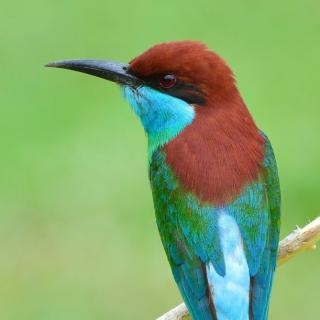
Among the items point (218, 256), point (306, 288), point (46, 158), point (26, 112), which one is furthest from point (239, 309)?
point (26, 112)

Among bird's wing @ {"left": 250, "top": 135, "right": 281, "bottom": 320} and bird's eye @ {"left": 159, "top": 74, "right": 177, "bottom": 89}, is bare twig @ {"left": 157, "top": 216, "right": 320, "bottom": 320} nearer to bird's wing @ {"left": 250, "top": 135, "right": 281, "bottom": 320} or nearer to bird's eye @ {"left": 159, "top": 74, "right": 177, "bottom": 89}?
bird's wing @ {"left": 250, "top": 135, "right": 281, "bottom": 320}

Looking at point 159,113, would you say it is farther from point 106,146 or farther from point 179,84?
point 106,146

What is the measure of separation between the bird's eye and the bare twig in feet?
2.40

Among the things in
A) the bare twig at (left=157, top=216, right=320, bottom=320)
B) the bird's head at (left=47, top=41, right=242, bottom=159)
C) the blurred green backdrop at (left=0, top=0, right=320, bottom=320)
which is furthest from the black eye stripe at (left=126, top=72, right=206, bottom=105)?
the blurred green backdrop at (left=0, top=0, right=320, bottom=320)

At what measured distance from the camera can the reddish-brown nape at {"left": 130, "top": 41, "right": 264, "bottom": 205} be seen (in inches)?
218

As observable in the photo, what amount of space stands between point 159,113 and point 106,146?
10.4 feet

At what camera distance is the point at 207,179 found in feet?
18.1

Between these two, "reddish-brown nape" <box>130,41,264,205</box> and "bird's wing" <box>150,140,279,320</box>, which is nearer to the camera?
"bird's wing" <box>150,140,279,320</box>

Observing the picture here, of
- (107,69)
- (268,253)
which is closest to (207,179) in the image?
(268,253)

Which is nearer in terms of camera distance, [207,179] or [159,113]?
[207,179]

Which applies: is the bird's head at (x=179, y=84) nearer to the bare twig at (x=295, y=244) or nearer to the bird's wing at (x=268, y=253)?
the bird's wing at (x=268, y=253)

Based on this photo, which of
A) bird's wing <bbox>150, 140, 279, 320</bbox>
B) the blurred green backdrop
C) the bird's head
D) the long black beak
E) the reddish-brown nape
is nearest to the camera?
bird's wing <bbox>150, 140, 279, 320</bbox>

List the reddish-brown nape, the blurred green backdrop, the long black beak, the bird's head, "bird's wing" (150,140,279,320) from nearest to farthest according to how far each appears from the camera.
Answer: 1. "bird's wing" (150,140,279,320)
2. the reddish-brown nape
3. the bird's head
4. the long black beak
5. the blurred green backdrop

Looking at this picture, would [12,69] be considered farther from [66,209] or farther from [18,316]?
[18,316]
